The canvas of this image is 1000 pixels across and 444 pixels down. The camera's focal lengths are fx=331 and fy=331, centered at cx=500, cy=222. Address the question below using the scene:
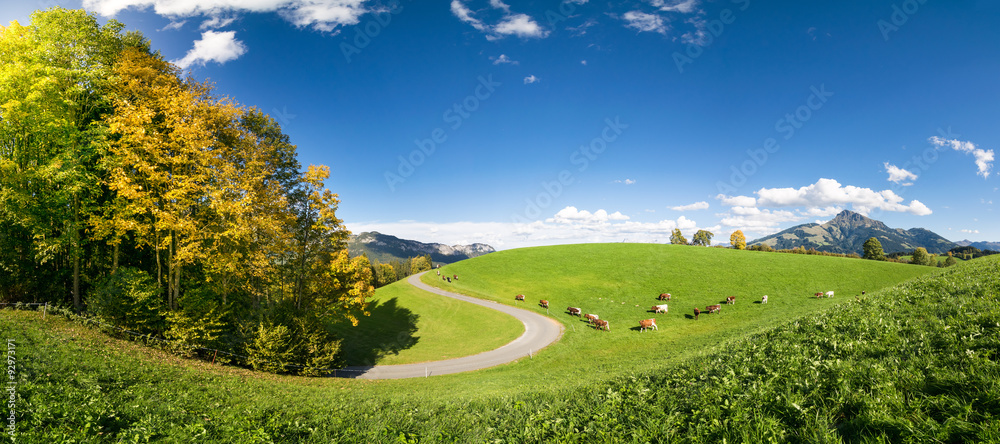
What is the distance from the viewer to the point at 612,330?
34094 millimetres

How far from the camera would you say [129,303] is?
56.9ft

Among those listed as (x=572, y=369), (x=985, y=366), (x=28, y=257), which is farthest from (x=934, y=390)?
(x=28, y=257)

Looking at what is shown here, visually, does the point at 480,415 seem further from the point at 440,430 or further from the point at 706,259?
the point at 706,259

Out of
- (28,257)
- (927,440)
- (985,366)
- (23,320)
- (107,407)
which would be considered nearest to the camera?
(927,440)

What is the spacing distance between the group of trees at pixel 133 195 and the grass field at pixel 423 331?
9.94m

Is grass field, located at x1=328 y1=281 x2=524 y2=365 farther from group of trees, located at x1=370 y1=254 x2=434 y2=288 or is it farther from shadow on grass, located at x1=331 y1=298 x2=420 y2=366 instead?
group of trees, located at x1=370 y1=254 x2=434 y2=288

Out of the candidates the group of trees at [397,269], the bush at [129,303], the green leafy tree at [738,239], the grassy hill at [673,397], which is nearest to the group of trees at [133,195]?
the bush at [129,303]

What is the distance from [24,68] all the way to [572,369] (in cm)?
3468

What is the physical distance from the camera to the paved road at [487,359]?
24.9 meters

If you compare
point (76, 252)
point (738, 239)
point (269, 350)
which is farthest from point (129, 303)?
point (738, 239)

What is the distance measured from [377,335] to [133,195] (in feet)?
78.0

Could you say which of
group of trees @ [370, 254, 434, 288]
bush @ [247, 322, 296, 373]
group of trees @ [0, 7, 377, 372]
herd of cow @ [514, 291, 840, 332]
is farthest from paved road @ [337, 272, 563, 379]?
group of trees @ [370, 254, 434, 288]

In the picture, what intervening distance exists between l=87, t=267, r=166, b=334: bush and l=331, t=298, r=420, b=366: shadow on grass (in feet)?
37.4

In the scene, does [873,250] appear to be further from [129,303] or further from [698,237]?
[129,303]
